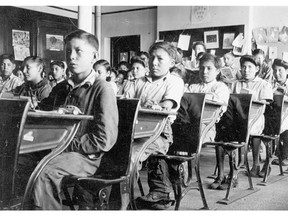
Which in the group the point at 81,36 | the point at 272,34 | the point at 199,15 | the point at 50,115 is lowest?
the point at 50,115

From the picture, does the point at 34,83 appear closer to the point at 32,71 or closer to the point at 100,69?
the point at 32,71

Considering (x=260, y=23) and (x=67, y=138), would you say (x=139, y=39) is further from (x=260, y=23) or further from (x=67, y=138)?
(x=67, y=138)

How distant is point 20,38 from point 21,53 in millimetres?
291

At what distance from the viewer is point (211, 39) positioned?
211 inches

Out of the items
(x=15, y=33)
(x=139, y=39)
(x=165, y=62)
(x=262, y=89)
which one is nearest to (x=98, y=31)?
(x=139, y=39)

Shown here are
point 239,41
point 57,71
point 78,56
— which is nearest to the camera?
point 78,56

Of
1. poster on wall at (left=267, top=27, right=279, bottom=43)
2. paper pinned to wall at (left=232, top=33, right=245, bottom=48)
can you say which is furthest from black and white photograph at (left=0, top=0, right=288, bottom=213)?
paper pinned to wall at (left=232, top=33, right=245, bottom=48)

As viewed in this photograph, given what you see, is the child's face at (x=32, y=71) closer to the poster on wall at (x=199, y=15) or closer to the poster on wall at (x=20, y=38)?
the poster on wall at (x=20, y=38)

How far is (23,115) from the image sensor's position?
98cm

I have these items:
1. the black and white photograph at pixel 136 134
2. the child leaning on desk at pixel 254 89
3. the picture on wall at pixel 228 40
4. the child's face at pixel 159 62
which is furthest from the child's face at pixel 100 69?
the picture on wall at pixel 228 40

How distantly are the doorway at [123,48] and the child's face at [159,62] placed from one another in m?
4.22

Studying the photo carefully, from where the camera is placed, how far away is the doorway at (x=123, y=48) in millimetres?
6348

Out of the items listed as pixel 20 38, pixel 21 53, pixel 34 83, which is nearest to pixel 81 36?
pixel 34 83

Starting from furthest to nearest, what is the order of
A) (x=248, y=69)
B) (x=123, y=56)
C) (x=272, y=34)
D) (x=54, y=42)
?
(x=123, y=56), (x=54, y=42), (x=272, y=34), (x=248, y=69)
